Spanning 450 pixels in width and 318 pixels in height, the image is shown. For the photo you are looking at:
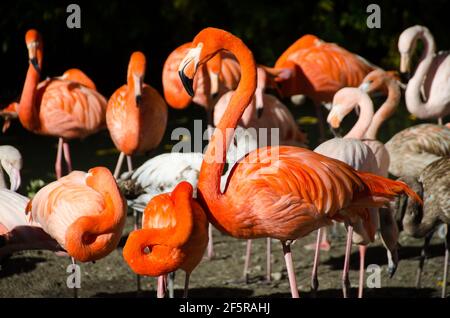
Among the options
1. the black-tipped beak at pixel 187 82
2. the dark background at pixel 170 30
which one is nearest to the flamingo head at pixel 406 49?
the dark background at pixel 170 30

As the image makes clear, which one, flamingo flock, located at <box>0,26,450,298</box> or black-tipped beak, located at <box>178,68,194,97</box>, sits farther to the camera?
flamingo flock, located at <box>0,26,450,298</box>

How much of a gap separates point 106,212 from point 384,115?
2.41 meters

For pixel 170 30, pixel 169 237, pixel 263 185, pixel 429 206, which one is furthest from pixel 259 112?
pixel 170 30

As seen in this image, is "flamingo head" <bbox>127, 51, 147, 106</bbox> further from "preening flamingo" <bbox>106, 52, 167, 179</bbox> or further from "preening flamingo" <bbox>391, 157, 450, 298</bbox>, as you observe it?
"preening flamingo" <bbox>391, 157, 450, 298</bbox>

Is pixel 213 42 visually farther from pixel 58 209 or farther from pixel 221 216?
pixel 58 209

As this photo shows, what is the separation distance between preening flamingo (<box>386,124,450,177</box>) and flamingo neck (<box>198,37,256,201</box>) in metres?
2.07

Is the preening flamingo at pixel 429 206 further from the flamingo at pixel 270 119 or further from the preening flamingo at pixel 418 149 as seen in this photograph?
the flamingo at pixel 270 119

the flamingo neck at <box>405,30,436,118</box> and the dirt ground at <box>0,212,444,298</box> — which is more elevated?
the flamingo neck at <box>405,30,436,118</box>

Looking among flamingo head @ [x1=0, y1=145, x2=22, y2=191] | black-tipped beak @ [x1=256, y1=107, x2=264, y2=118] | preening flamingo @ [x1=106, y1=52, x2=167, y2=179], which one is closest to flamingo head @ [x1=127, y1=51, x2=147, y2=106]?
preening flamingo @ [x1=106, y1=52, x2=167, y2=179]

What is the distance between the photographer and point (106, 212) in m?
3.85

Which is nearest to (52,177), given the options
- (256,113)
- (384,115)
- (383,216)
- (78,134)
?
(78,134)

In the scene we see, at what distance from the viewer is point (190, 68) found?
3.44m

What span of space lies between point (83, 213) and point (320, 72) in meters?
3.44

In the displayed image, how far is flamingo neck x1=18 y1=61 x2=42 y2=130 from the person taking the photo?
596 centimetres
